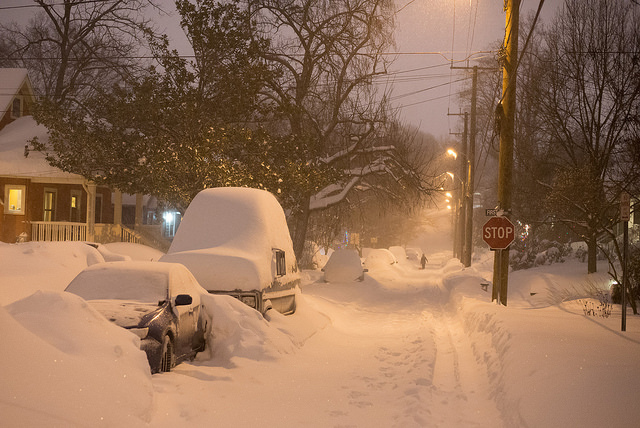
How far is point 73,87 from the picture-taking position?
4394cm

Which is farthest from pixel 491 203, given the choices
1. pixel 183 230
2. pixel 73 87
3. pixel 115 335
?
pixel 115 335

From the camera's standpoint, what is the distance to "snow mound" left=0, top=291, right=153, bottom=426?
479cm

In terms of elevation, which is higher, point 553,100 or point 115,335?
point 553,100

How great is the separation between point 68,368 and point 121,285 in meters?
4.40

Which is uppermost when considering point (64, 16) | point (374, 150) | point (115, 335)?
point (64, 16)

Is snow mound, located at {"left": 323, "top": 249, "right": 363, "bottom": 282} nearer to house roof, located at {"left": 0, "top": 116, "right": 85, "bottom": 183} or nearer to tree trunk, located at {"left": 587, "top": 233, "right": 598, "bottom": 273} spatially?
tree trunk, located at {"left": 587, "top": 233, "right": 598, "bottom": 273}

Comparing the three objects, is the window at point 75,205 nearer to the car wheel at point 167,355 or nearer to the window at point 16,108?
the window at point 16,108

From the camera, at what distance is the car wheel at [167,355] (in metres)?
8.46

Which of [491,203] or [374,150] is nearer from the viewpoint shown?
[374,150]

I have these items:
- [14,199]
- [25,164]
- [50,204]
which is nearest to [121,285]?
[25,164]

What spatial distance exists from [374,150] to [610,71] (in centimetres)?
975

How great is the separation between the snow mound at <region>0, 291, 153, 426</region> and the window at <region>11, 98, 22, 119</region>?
3360 centimetres

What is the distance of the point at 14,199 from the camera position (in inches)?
1282

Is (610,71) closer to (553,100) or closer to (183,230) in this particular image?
(553,100)
